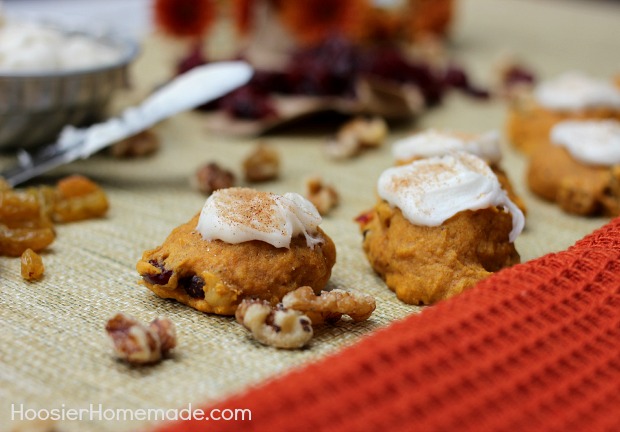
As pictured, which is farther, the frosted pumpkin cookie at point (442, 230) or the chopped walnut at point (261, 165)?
the chopped walnut at point (261, 165)

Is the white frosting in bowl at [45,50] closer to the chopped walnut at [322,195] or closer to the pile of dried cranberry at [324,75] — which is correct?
the pile of dried cranberry at [324,75]

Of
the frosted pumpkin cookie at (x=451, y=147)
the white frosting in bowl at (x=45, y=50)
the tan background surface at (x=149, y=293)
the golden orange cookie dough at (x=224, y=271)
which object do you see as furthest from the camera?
the white frosting in bowl at (x=45, y=50)

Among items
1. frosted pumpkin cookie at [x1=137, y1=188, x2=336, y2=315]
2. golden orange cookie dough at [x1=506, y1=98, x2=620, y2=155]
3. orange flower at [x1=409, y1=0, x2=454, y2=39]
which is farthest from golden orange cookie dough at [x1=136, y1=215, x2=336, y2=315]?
orange flower at [x1=409, y1=0, x2=454, y2=39]

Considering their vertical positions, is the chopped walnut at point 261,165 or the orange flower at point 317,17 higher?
the orange flower at point 317,17

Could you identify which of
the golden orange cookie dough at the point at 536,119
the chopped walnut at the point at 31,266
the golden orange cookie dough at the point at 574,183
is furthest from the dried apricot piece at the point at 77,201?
the golden orange cookie dough at the point at 536,119

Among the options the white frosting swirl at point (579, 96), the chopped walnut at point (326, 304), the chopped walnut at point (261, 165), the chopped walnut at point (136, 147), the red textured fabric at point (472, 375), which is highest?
the white frosting swirl at point (579, 96)

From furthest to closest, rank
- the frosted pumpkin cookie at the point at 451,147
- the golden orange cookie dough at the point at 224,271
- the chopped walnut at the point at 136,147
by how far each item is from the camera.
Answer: the chopped walnut at the point at 136,147 < the frosted pumpkin cookie at the point at 451,147 < the golden orange cookie dough at the point at 224,271

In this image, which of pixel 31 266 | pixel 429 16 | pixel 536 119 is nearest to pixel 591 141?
pixel 536 119

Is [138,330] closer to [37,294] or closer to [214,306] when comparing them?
[214,306]
